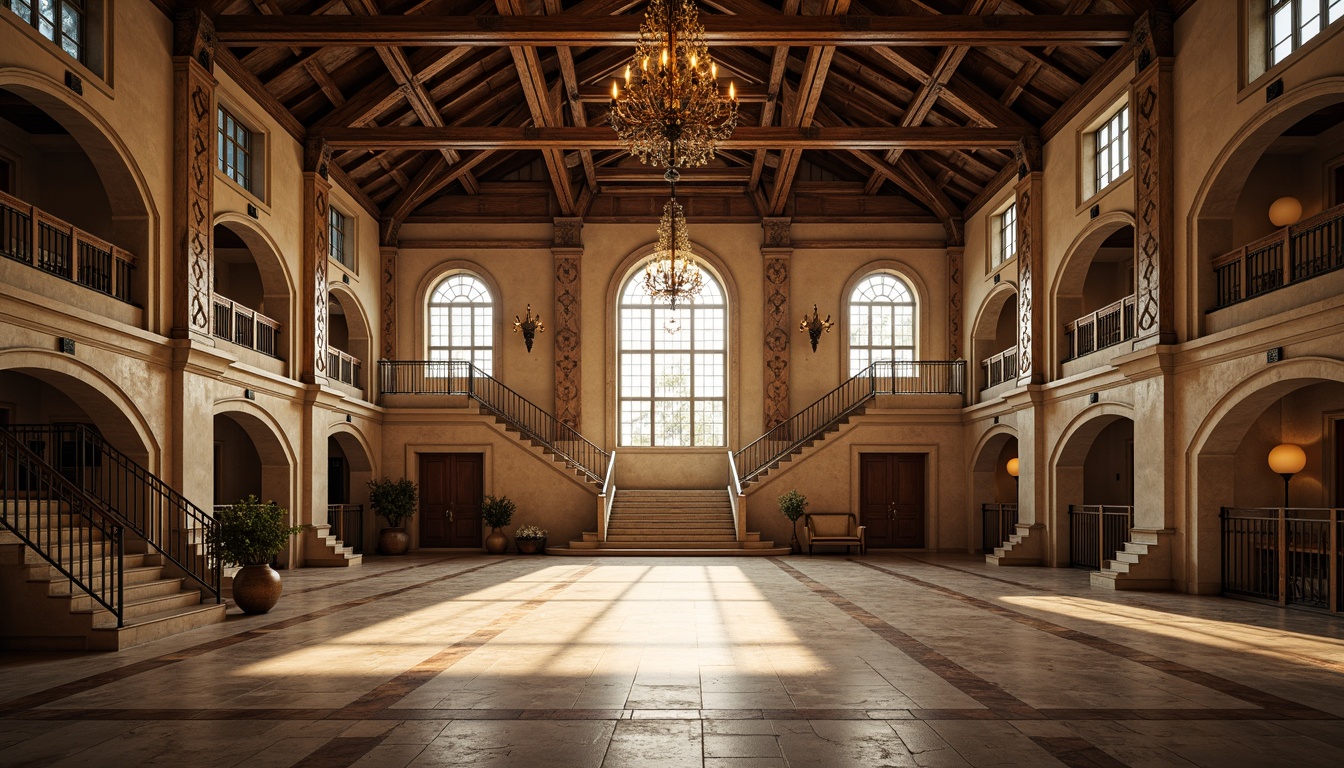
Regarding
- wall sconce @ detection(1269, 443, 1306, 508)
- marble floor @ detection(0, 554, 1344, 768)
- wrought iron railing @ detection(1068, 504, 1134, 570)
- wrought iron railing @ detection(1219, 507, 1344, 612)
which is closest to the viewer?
marble floor @ detection(0, 554, 1344, 768)

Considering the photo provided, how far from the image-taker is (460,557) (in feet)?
62.6

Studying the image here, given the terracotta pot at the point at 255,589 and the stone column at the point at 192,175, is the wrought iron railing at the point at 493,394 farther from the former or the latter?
the terracotta pot at the point at 255,589

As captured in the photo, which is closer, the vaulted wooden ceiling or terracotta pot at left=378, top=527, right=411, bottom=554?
the vaulted wooden ceiling

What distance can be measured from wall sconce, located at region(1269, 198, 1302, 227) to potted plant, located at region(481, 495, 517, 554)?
1417 centimetres

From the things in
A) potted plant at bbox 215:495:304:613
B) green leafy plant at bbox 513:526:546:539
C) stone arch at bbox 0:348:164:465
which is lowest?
green leafy plant at bbox 513:526:546:539

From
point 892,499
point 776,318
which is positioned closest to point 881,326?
point 776,318

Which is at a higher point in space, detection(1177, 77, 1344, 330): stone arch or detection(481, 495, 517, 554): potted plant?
detection(1177, 77, 1344, 330): stone arch

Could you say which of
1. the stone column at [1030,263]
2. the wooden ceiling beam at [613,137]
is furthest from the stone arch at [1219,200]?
the wooden ceiling beam at [613,137]

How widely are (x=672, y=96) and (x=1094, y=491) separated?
42.9 feet

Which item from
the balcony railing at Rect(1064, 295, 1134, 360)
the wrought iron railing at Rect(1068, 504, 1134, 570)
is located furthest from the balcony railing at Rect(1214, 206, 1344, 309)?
the wrought iron railing at Rect(1068, 504, 1134, 570)

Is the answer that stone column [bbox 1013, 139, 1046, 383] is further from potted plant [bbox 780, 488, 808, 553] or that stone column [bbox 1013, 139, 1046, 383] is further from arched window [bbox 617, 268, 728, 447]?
arched window [bbox 617, 268, 728, 447]

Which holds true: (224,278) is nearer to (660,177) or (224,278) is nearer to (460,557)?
(460,557)

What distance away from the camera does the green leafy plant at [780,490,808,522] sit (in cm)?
1950

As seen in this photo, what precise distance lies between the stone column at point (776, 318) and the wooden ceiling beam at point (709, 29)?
9191 mm
